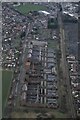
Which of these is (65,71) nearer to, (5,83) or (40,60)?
(40,60)

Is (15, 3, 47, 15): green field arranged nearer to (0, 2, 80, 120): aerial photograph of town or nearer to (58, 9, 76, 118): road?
(0, 2, 80, 120): aerial photograph of town

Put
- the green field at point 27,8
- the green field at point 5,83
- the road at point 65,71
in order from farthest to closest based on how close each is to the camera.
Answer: the green field at point 27,8, the green field at point 5,83, the road at point 65,71

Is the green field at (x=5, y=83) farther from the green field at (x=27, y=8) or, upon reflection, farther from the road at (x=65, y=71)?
the green field at (x=27, y=8)

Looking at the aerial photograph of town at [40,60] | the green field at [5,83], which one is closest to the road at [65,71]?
the aerial photograph of town at [40,60]

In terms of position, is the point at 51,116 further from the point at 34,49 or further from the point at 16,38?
the point at 16,38

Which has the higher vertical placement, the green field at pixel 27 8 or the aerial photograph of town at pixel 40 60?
the green field at pixel 27 8

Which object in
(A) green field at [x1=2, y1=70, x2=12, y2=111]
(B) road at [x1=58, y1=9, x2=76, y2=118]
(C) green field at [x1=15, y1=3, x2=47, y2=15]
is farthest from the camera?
(C) green field at [x1=15, y1=3, x2=47, y2=15]

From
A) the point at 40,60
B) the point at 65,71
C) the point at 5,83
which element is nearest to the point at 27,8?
the point at 40,60

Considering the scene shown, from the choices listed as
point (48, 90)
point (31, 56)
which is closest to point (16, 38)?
point (31, 56)

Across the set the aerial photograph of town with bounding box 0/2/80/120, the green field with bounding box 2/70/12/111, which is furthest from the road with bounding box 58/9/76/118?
the green field with bounding box 2/70/12/111
